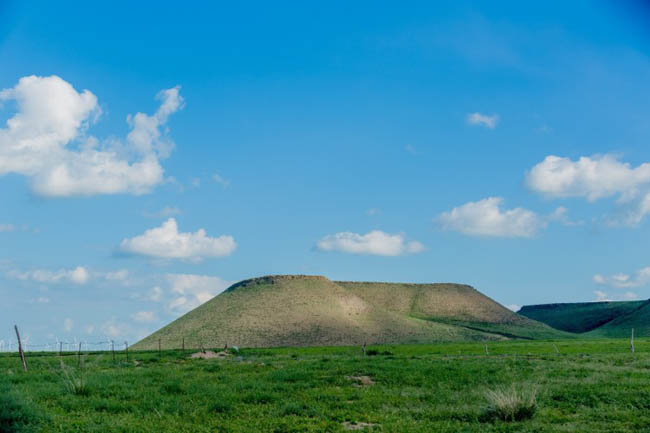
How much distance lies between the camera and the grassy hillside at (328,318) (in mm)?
118925

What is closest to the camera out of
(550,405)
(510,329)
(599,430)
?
(599,430)

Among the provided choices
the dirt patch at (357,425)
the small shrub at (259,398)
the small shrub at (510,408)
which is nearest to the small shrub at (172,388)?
the small shrub at (259,398)

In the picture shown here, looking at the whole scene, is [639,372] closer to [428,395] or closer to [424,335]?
[428,395]

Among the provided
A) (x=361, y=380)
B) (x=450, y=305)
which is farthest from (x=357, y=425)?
(x=450, y=305)

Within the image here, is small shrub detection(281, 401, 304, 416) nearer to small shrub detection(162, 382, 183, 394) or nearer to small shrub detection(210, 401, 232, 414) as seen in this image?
small shrub detection(210, 401, 232, 414)

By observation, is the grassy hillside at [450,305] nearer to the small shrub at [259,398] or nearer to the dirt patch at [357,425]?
the small shrub at [259,398]

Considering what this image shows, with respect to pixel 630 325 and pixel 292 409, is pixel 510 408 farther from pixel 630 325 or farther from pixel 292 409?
pixel 630 325

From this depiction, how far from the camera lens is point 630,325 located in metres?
154

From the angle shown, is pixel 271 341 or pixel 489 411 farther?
pixel 271 341

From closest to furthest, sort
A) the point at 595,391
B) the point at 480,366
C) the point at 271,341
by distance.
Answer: the point at 595,391 < the point at 480,366 < the point at 271,341

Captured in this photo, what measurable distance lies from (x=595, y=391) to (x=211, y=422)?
14355mm

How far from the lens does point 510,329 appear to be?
147m

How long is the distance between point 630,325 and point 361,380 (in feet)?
496

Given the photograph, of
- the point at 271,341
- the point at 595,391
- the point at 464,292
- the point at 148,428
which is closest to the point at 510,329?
the point at 464,292
